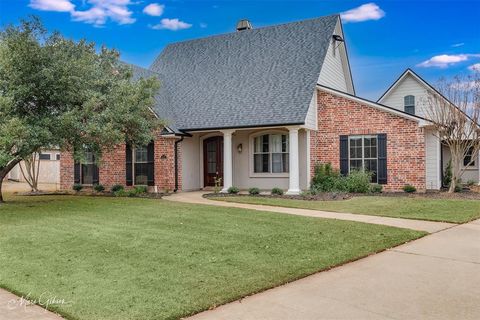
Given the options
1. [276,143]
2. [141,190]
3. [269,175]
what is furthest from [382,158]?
[141,190]

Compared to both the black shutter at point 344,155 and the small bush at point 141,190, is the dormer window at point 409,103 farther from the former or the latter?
the small bush at point 141,190

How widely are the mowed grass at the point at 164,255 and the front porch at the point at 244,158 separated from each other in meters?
6.48

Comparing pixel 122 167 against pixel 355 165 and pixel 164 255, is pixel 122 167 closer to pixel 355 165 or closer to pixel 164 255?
pixel 355 165

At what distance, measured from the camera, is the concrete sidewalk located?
3.88 metres

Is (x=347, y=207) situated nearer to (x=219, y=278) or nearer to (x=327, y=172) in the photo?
(x=327, y=172)

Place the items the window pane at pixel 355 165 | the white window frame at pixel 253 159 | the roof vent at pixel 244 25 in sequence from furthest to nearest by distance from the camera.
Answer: the roof vent at pixel 244 25, the white window frame at pixel 253 159, the window pane at pixel 355 165

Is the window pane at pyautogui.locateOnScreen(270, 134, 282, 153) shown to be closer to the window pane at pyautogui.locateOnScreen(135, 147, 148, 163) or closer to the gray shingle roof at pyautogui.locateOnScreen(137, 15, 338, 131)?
the gray shingle roof at pyautogui.locateOnScreen(137, 15, 338, 131)

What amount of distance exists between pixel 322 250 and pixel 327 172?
32.1 ft

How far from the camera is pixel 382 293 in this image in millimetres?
4453

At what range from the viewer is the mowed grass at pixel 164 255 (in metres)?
4.21

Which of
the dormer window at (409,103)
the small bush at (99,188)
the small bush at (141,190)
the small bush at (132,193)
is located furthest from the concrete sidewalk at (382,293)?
the dormer window at (409,103)

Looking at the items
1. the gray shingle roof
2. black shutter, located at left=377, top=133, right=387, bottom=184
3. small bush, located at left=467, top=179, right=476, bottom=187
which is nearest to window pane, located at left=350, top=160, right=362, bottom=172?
black shutter, located at left=377, top=133, right=387, bottom=184

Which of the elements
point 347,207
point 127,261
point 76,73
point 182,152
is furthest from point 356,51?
point 127,261

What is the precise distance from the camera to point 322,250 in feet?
20.6
